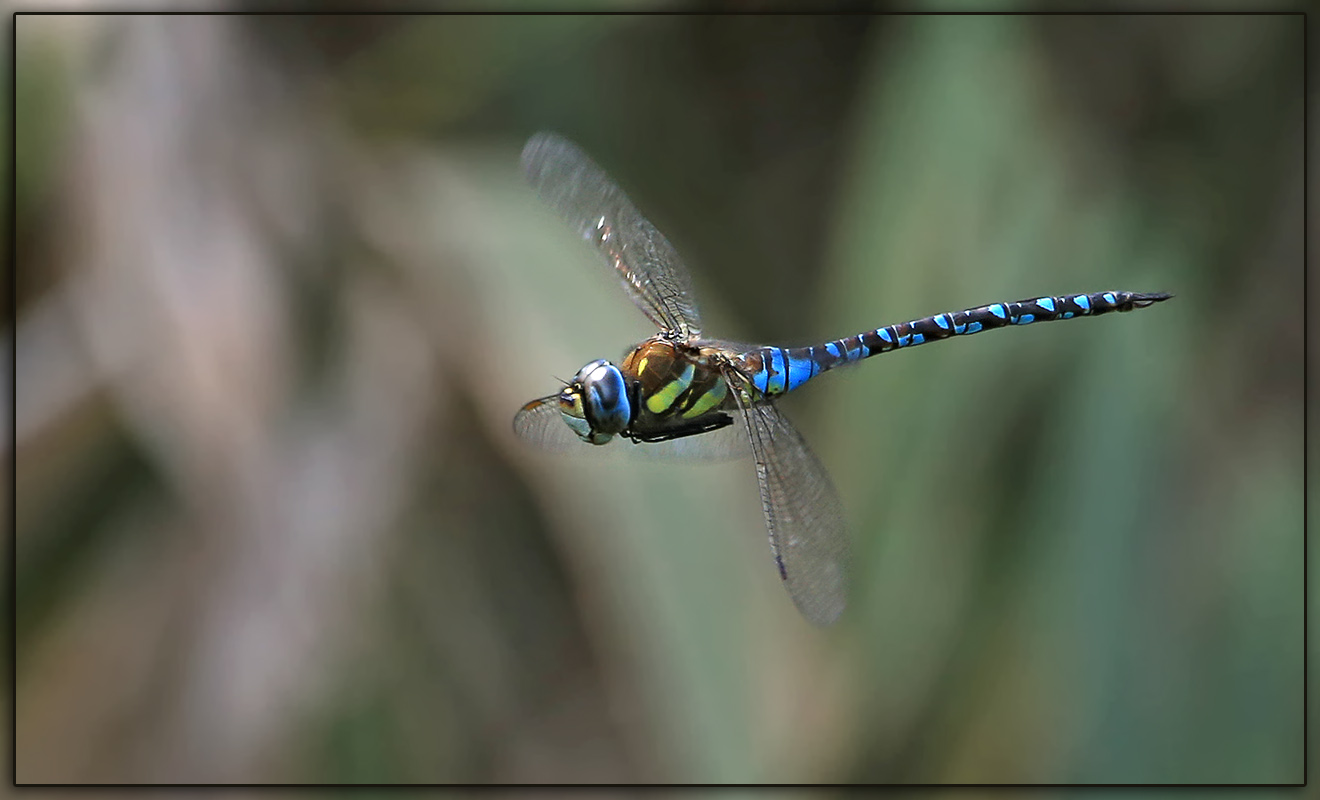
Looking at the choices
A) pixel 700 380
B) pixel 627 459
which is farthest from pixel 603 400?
pixel 627 459

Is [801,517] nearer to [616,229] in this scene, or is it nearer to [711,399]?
[711,399]

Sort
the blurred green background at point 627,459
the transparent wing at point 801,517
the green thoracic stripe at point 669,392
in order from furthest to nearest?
the blurred green background at point 627,459
the green thoracic stripe at point 669,392
the transparent wing at point 801,517

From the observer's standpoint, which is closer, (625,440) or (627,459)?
(625,440)

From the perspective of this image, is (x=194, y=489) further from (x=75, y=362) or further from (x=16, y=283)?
(x=16, y=283)

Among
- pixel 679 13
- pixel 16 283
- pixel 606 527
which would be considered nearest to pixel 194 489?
pixel 16 283

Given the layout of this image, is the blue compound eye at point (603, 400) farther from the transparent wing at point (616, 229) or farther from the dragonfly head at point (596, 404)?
the transparent wing at point (616, 229)

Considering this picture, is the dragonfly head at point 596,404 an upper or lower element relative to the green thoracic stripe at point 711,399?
upper

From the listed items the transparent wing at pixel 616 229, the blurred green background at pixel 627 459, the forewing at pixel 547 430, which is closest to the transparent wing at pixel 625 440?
the forewing at pixel 547 430
